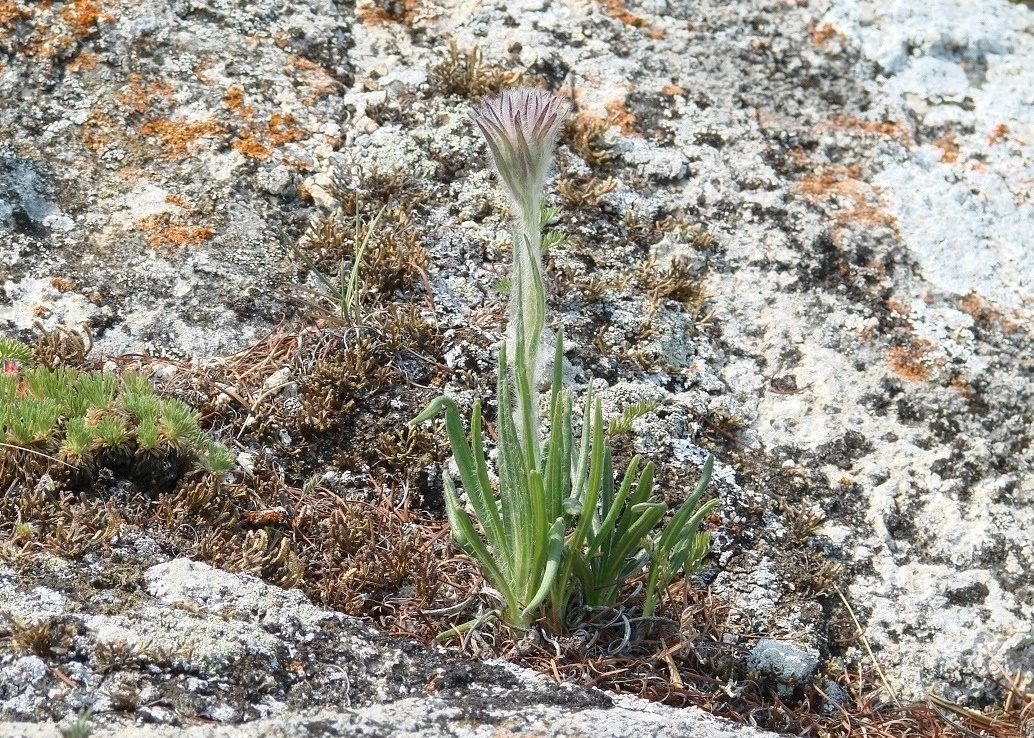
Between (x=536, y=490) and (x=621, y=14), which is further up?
(x=621, y=14)

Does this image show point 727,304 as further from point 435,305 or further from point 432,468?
point 432,468

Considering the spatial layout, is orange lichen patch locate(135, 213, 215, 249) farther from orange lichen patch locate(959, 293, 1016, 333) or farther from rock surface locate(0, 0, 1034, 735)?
orange lichen patch locate(959, 293, 1016, 333)

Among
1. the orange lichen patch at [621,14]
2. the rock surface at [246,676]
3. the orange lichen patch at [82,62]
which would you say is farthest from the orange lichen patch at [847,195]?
the orange lichen patch at [82,62]

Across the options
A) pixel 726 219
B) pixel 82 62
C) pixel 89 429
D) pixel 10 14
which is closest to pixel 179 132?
pixel 82 62

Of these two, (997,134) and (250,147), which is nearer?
(250,147)

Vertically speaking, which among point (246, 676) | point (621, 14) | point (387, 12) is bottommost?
point (246, 676)

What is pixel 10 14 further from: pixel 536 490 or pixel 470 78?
pixel 536 490

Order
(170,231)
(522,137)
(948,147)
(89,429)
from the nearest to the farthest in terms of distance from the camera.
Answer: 1. (522,137)
2. (89,429)
3. (170,231)
4. (948,147)

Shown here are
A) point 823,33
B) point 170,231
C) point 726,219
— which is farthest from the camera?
point 823,33
